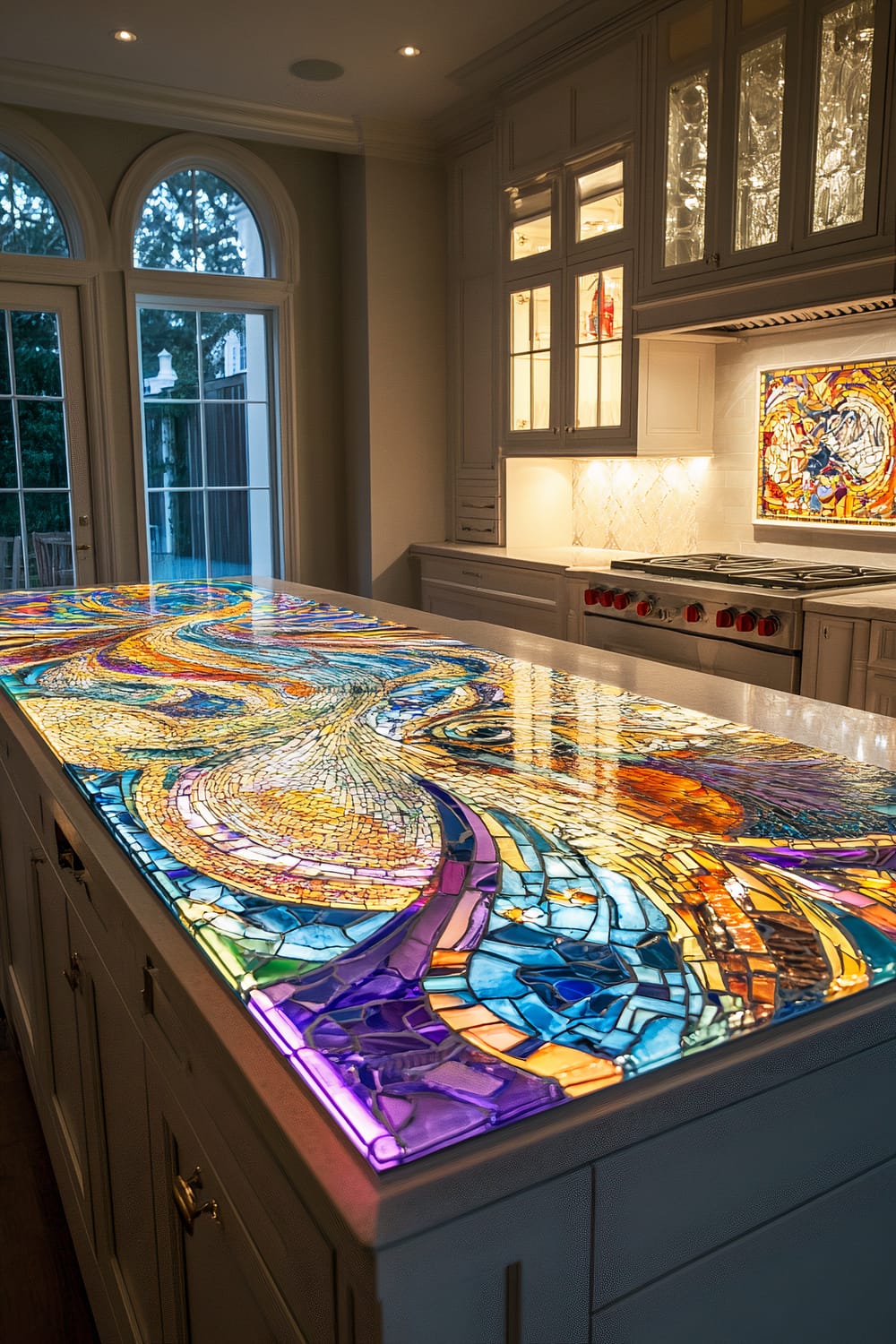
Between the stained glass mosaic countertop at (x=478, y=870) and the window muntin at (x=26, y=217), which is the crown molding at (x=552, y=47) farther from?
the stained glass mosaic countertop at (x=478, y=870)

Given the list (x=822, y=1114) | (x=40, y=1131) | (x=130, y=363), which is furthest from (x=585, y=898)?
(x=130, y=363)

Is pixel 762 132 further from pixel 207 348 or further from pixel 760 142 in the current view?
pixel 207 348

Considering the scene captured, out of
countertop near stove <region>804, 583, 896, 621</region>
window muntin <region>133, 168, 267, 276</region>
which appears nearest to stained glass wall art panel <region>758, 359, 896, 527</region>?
countertop near stove <region>804, 583, 896, 621</region>

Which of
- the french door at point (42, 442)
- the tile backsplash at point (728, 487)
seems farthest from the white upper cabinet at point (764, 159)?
the french door at point (42, 442)

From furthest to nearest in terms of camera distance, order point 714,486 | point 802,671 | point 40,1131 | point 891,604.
A: point 714,486, point 802,671, point 891,604, point 40,1131

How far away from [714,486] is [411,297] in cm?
203

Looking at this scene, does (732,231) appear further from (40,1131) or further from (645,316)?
(40,1131)

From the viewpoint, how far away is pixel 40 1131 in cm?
219

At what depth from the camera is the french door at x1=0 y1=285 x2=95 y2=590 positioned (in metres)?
4.93

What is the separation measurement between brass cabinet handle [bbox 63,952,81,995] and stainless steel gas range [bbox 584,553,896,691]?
242cm

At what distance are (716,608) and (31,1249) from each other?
266cm

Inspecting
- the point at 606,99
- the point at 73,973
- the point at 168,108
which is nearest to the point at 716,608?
the point at 606,99

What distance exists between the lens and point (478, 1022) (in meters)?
0.71

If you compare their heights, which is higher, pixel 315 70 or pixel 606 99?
pixel 315 70
